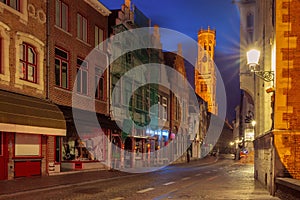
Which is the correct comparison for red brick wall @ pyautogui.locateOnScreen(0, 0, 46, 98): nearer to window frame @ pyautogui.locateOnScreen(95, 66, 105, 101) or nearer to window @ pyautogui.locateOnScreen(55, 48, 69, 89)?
window @ pyautogui.locateOnScreen(55, 48, 69, 89)

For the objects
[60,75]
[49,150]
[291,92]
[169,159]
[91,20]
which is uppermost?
[91,20]

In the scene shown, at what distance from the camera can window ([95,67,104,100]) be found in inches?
1177

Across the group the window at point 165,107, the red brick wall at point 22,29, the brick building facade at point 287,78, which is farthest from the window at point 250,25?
the window at point 165,107

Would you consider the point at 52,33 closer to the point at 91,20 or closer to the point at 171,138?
the point at 91,20

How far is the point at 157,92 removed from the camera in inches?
1847

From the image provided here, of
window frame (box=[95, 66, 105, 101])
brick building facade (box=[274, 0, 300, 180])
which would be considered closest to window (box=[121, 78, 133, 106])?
window frame (box=[95, 66, 105, 101])

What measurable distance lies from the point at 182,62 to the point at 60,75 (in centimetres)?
3948

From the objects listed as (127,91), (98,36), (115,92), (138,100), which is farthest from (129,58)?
(98,36)

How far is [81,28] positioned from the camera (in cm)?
2791

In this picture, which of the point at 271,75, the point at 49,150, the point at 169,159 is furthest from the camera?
the point at 169,159

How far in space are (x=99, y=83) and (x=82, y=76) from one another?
2.74 m

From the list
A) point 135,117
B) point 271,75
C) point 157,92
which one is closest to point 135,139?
point 135,117

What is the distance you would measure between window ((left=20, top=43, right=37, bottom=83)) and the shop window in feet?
9.14

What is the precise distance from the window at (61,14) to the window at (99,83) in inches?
199
